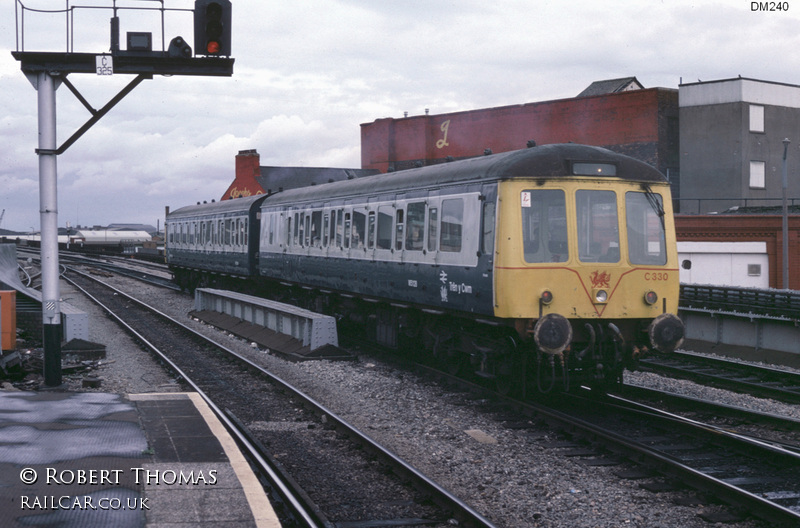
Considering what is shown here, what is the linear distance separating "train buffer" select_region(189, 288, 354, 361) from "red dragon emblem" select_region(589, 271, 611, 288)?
632 cm

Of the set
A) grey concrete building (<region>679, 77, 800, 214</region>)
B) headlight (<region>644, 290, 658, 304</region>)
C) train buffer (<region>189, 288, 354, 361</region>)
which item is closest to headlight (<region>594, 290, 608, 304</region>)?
headlight (<region>644, 290, 658, 304</region>)

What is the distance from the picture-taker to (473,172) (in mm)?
11672

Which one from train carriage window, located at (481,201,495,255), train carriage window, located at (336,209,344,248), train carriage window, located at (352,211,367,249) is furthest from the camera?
train carriage window, located at (336,209,344,248)

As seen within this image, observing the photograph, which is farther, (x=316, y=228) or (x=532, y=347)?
(x=316, y=228)

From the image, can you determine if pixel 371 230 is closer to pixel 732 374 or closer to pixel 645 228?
pixel 645 228

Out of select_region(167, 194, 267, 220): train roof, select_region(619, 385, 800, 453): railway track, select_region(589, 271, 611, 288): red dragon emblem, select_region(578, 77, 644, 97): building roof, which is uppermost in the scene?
select_region(578, 77, 644, 97): building roof

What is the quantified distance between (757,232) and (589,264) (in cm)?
2432

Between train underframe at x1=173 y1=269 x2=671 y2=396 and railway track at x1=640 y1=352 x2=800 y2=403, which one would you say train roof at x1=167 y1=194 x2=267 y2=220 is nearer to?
train underframe at x1=173 y1=269 x2=671 y2=396

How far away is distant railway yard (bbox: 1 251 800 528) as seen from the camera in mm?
7062

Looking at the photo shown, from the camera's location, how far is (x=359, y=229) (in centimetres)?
1619

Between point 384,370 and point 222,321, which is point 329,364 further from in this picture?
point 222,321

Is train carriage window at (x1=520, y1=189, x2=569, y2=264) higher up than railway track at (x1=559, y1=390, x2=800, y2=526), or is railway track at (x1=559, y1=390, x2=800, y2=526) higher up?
train carriage window at (x1=520, y1=189, x2=569, y2=264)

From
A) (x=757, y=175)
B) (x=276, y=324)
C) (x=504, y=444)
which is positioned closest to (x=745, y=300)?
(x=276, y=324)

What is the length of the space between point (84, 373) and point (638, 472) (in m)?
9.70
